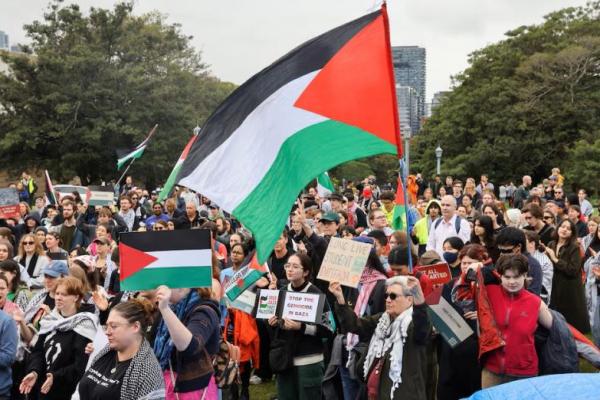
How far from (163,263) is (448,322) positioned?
86.9 inches

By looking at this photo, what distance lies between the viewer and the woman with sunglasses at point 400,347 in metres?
4.38

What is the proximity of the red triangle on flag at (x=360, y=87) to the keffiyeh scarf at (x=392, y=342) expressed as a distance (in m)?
1.18

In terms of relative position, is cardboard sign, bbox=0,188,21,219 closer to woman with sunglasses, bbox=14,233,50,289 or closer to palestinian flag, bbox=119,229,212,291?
woman with sunglasses, bbox=14,233,50,289

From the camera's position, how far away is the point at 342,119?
182 inches

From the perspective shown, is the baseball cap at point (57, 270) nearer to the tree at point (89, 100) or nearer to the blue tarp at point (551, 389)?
the blue tarp at point (551, 389)

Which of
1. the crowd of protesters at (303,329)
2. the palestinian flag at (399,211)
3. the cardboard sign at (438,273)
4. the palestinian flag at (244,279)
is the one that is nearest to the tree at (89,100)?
the palestinian flag at (399,211)

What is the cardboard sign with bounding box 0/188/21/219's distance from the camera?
12734 mm

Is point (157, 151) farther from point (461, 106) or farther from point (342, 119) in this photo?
point (342, 119)

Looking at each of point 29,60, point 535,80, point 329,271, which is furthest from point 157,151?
point 329,271

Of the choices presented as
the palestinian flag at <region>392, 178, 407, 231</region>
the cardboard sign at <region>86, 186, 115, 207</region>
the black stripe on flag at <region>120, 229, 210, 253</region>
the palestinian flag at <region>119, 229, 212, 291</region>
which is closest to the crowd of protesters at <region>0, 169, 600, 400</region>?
the palestinian flag at <region>119, 229, 212, 291</region>

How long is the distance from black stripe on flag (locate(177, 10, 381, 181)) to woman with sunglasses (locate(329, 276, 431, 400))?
59.9 inches

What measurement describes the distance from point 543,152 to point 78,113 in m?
27.2

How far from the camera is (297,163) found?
4.59 metres

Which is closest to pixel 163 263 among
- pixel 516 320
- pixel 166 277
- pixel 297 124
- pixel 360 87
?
pixel 166 277
